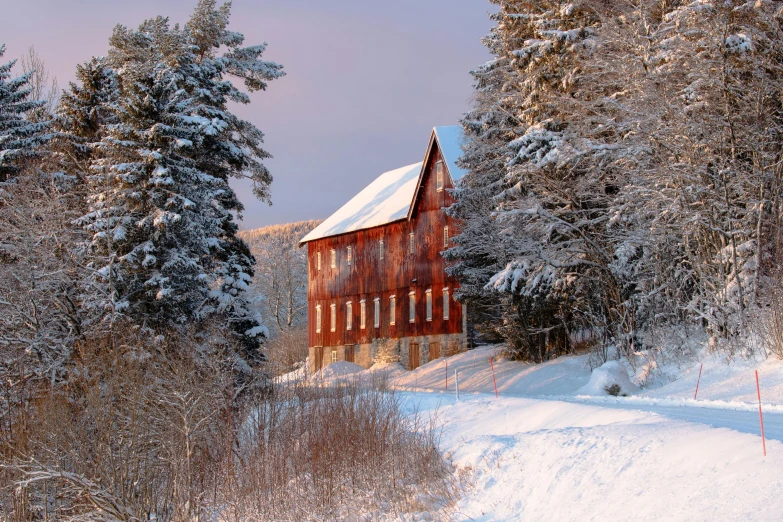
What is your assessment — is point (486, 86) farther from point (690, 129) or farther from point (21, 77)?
point (21, 77)

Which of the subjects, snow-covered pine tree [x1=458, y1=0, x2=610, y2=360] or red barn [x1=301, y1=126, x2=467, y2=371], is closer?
snow-covered pine tree [x1=458, y1=0, x2=610, y2=360]

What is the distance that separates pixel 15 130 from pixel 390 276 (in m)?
22.1

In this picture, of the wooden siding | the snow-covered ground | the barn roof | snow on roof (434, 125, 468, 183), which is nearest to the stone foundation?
the wooden siding

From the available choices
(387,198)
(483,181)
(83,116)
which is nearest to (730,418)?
(483,181)

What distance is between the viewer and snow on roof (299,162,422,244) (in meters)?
47.4

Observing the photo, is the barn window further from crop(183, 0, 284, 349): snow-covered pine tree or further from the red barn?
crop(183, 0, 284, 349): snow-covered pine tree

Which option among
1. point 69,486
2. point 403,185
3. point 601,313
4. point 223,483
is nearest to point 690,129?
point 601,313

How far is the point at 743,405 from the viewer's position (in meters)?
15.4

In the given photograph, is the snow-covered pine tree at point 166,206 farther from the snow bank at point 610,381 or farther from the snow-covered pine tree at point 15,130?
the snow bank at point 610,381

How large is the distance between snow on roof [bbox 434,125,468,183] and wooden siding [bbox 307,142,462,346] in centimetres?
74

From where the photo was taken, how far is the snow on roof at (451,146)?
41.2 m

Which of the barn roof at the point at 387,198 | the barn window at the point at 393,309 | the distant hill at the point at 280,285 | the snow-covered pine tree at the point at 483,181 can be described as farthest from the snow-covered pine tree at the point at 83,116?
the distant hill at the point at 280,285

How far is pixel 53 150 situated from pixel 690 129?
2406 centimetres

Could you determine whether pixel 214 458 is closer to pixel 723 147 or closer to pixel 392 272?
pixel 723 147
